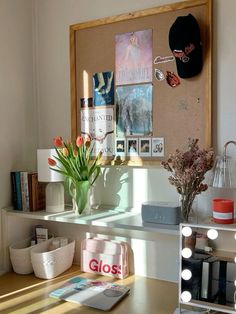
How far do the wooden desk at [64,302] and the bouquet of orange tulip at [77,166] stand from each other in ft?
1.26

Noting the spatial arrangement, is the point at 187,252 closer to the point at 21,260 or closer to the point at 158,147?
the point at 158,147

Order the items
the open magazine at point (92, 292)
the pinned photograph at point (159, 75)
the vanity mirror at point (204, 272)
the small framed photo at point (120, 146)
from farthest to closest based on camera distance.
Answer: the small framed photo at point (120, 146), the pinned photograph at point (159, 75), the open magazine at point (92, 292), the vanity mirror at point (204, 272)

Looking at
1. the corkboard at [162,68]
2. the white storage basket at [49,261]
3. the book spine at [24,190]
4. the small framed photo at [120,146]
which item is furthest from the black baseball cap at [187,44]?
the white storage basket at [49,261]

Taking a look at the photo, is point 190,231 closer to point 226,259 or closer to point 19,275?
point 226,259

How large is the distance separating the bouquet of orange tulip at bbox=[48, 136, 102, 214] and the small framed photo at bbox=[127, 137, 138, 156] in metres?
0.16

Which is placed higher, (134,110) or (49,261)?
(134,110)

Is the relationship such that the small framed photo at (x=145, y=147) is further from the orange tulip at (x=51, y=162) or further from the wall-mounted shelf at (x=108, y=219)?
the orange tulip at (x=51, y=162)

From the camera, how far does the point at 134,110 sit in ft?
5.40

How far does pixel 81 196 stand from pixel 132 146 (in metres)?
0.34

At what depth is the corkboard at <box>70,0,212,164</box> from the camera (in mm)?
1476

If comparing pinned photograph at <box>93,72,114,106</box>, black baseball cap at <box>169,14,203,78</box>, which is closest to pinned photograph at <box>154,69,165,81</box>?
black baseball cap at <box>169,14,203,78</box>

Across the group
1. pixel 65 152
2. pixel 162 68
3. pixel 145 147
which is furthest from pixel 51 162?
pixel 162 68

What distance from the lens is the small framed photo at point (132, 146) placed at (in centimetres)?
165

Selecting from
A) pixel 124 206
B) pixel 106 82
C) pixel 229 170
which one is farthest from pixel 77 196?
pixel 229 170
